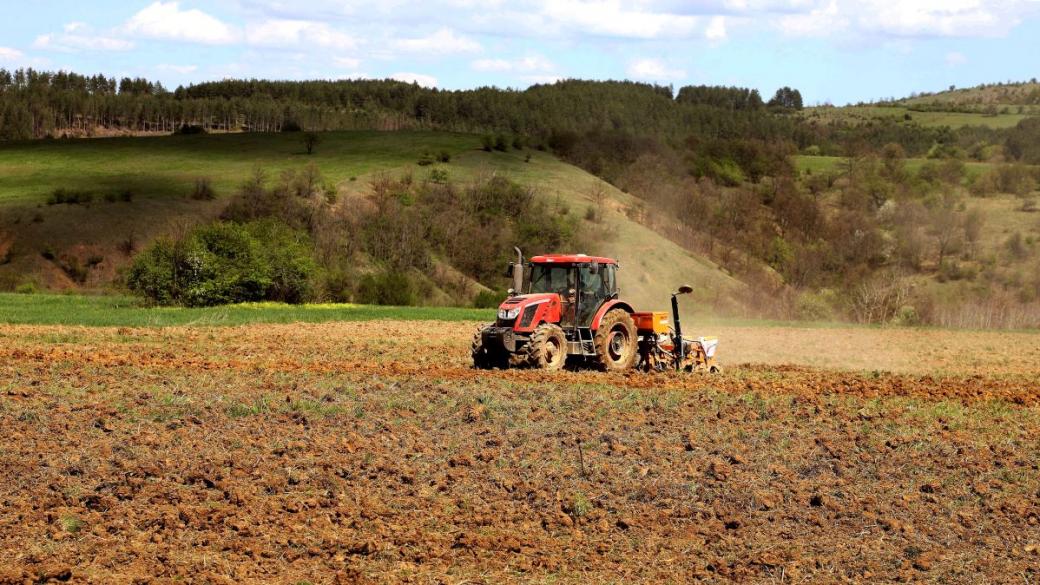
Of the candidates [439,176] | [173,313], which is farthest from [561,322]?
[439,176]

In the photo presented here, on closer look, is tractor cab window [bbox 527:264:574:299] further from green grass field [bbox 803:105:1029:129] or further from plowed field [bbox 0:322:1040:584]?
green grass field [bbox 803:105:1029:129]

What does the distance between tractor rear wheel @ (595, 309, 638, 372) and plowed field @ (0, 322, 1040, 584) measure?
1198 mm

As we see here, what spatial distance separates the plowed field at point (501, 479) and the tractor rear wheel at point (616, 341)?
3.93 ft

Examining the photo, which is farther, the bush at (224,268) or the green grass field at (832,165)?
the green grass field at (832,165)

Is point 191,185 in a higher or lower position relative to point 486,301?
higher

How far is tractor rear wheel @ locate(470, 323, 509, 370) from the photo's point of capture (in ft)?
79.4

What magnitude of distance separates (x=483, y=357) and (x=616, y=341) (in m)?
2.82

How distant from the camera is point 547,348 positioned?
23.5 meters

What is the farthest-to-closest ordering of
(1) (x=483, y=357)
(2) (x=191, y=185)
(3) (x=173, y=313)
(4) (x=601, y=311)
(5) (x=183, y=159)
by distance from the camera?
(5) (x=183, y=159) → (2) (x=191, y=185) → (3) (x=173, y=313) → (1) (x=483, y=357) → (4) (x=601, y=311)

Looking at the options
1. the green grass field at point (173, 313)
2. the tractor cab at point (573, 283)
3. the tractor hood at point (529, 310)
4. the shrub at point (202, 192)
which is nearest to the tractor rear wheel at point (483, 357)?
the tractor hood at point (529, 310)

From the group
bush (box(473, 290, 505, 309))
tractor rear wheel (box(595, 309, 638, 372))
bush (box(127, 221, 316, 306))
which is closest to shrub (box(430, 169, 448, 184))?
bush (box(473, 290, 505, 309))

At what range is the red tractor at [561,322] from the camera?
2323 centimetres

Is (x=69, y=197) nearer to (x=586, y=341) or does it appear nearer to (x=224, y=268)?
(x=224, y=268)

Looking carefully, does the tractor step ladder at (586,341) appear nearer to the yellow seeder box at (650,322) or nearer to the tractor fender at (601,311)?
the tractor fender at (601,311)
